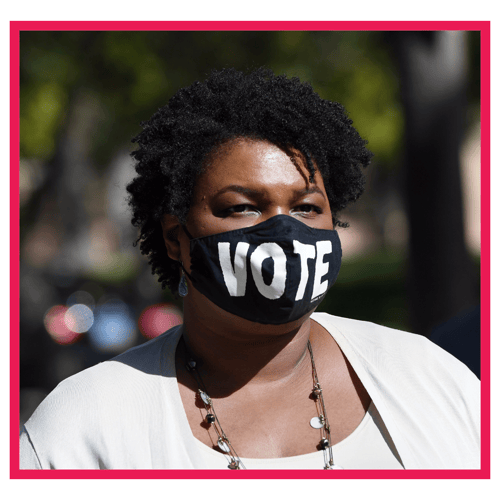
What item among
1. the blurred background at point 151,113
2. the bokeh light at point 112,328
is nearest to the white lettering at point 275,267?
the blurred background at point 151,113

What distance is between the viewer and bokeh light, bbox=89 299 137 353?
765 cm

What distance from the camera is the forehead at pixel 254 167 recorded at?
7.07 ft

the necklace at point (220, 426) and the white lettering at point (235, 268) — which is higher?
the white lettering at point (235, 268)

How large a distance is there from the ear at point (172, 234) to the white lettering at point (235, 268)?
32 centimetres

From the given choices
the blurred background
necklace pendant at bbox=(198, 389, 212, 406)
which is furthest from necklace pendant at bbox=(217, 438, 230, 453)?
the blurred background

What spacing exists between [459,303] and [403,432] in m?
4.56

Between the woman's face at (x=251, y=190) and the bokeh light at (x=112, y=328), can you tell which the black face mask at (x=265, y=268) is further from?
the bokeh light at (x=112, y=328)

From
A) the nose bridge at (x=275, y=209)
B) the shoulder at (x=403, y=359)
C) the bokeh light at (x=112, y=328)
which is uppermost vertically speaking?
the nose bridge at (x=275, y=209)

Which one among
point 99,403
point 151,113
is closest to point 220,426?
point 99,403

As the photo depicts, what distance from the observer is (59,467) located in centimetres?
204

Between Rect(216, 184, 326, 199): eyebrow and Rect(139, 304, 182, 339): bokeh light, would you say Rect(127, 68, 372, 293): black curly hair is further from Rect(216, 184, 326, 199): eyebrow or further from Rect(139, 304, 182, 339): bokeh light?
Rect(139, 304, 182, 339): bokeh light

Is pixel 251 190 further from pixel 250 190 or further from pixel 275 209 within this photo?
pixel 275 209
